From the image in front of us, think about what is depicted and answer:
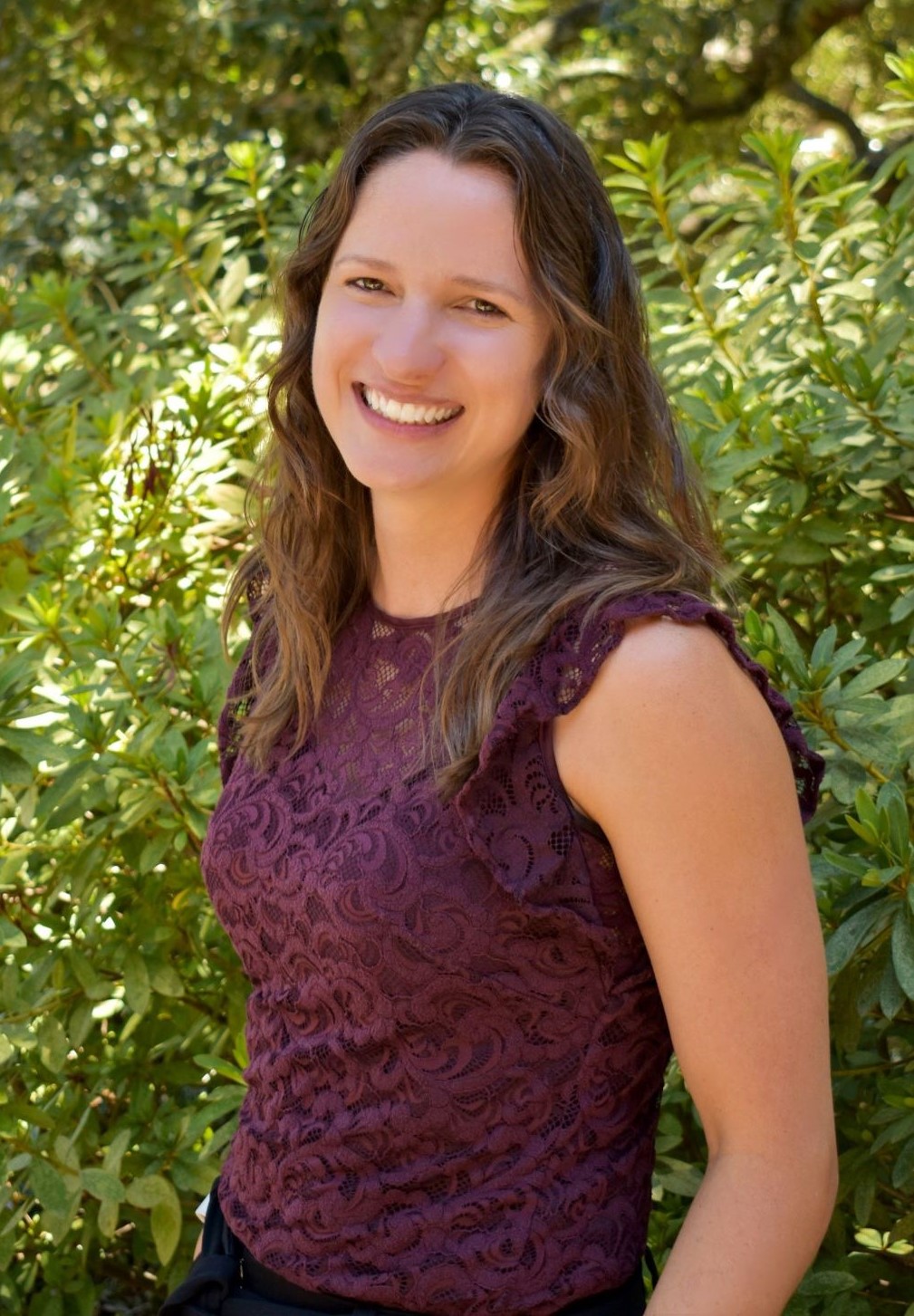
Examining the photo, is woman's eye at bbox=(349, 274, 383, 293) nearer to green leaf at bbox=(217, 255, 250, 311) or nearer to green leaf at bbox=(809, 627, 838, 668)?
green leaf at bbox=(809, 627, 838, 668)

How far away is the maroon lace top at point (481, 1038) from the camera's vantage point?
1.61 metres

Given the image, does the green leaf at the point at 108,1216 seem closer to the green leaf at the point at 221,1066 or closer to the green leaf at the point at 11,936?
the green leaf at the point at 221,1066

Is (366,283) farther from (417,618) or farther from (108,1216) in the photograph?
(108,1216)

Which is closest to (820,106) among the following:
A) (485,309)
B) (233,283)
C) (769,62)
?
(769,62)

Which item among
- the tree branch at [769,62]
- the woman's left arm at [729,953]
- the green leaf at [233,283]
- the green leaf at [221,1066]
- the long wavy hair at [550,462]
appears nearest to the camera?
the woman's left arm at [729,953]

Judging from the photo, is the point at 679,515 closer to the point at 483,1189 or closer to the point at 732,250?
the point at 483,1189

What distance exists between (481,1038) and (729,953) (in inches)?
11.8

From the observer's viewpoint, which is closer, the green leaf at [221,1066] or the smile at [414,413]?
the smile at [414,413]

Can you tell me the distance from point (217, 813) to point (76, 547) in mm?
1171

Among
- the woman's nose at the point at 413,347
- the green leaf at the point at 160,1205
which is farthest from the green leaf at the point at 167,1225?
the woman's nose at the point at 413,347

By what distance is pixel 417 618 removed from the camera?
78.7 inches

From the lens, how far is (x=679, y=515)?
6.44 feet

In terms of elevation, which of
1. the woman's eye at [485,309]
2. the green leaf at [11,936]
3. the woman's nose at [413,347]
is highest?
the woman's eye at [485,309]

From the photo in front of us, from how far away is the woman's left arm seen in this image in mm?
1497
